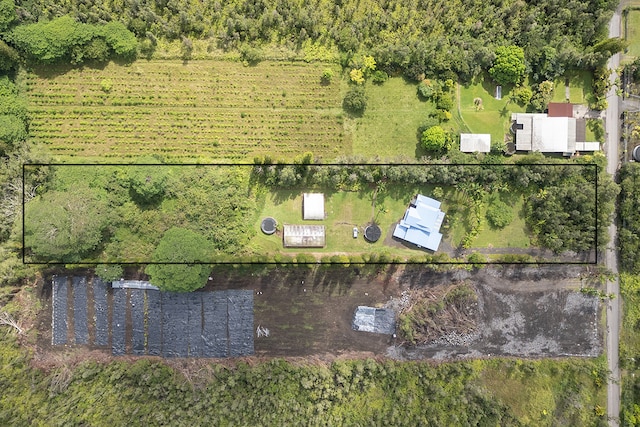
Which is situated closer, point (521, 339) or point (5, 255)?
point (5, 255)

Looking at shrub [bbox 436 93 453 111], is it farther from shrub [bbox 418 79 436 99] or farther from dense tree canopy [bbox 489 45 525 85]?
dense tree canopy [bbox 489 45 525 85]

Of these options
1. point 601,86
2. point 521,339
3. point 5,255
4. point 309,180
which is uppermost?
point 601,86

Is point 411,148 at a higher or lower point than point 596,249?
higher

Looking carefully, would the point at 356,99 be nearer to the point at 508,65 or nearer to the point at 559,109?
→ the point at 508,65

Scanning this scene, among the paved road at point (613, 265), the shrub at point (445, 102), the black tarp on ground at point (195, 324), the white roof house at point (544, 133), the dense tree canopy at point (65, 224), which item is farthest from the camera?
the paved road at point (613, 265)

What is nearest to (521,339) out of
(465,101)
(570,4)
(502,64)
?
(465,101)

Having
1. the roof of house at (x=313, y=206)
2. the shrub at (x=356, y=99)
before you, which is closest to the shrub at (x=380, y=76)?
the shrub at (x=356, y=99)

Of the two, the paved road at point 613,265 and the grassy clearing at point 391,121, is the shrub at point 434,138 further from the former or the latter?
the paved road at point 613,265

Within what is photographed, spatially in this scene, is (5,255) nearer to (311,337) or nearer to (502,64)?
(311,337)
